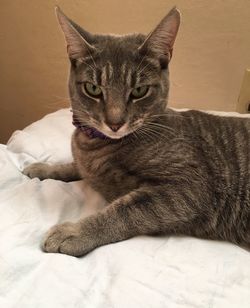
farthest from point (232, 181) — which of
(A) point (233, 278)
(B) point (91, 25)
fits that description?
(B) point (91, 25)

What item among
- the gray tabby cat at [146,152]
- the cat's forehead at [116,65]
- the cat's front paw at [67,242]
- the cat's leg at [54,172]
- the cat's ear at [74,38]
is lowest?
the cat's leg at [54,172]

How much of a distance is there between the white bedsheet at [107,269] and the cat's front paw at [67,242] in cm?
2

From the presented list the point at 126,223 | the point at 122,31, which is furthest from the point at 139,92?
the point at 122,31

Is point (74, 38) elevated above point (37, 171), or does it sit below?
above

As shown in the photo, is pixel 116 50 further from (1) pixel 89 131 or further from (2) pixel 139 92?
(1) pixel 89 131

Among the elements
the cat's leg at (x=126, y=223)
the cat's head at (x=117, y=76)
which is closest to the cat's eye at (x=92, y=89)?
the cat's head at (x=117, y=76)

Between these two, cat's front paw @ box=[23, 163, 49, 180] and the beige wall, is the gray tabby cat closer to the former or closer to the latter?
cat's front paw @ box=[23, 163, 49, 180]

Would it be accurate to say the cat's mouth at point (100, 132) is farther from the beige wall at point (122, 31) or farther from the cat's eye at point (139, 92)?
the beige wall at point (122, 31)

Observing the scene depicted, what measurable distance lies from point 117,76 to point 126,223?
0.37 meters

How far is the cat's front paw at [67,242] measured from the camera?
79 centimetres

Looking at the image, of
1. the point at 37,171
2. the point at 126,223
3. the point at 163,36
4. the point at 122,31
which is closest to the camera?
the point at 126,223

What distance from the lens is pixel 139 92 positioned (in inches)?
38.5

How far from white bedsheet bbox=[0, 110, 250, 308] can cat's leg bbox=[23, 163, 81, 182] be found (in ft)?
0.44

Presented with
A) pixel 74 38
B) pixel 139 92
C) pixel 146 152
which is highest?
pixel 74 38
